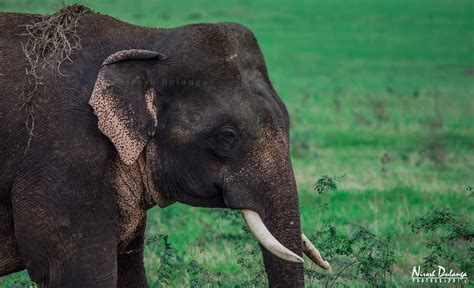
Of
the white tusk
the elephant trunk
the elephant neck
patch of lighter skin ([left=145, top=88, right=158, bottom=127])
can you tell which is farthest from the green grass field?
the elephant trunk

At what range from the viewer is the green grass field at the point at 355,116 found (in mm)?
11242

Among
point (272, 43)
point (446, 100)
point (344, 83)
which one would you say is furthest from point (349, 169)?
point (272, 43)

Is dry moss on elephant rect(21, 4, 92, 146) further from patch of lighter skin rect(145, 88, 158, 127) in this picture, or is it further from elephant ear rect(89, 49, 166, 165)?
patch of lighter skin rect(145, 88, 158, 127)

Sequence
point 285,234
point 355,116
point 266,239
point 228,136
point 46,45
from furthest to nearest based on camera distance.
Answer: point 355,116, point 46,45, point 228,136, point 285,234, point 266,239

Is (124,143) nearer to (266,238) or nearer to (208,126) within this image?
(208,126)

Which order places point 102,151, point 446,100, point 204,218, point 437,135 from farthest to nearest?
point 446,100 < point 437,135 < point 204,218 < point 102,151

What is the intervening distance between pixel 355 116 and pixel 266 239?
1534 centimetres

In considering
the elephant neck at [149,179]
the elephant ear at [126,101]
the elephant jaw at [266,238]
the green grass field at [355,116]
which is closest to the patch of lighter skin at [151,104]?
the elephant ear at [126,101]

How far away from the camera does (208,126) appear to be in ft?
24.3

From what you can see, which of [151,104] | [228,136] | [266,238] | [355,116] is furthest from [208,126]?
[355,116]

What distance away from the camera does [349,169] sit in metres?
16.7

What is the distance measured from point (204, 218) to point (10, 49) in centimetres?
584

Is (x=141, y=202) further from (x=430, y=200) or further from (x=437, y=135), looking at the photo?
(x=437, y=135)

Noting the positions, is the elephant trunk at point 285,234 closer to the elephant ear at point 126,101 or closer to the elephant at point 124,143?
the elephant at point 124,143
